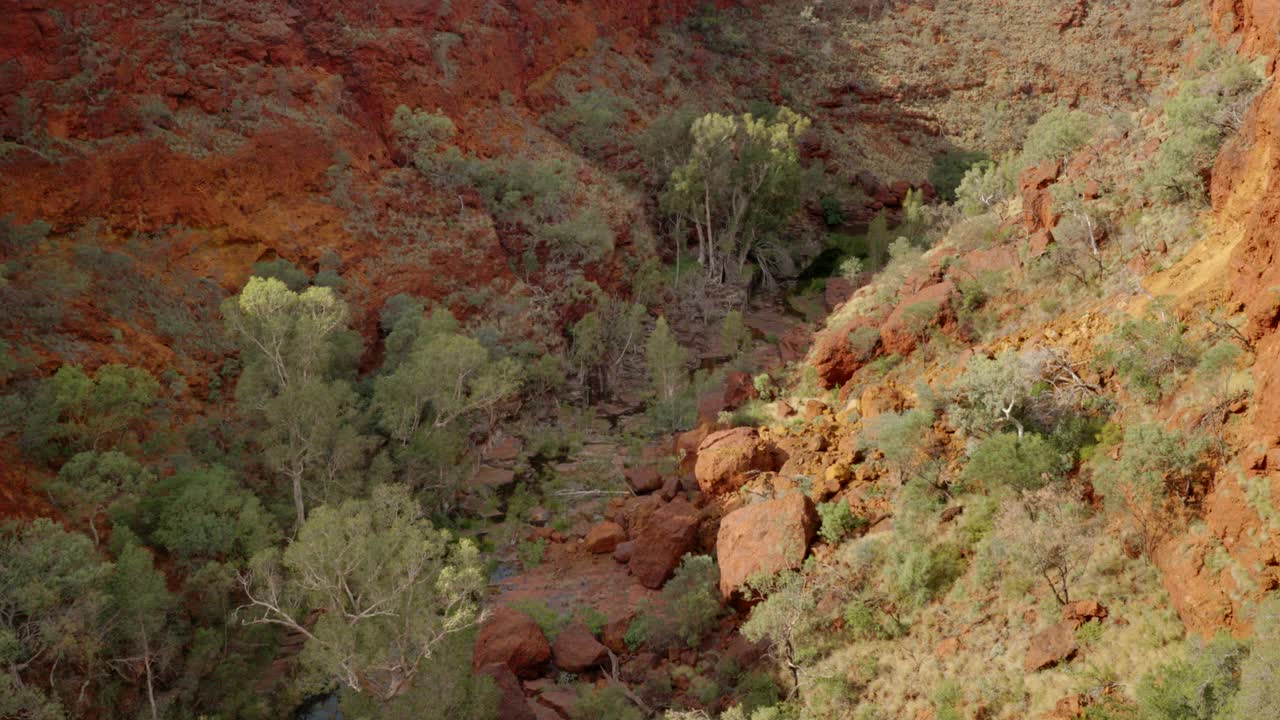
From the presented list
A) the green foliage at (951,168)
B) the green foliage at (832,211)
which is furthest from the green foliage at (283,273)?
the green foliage at (951,168)

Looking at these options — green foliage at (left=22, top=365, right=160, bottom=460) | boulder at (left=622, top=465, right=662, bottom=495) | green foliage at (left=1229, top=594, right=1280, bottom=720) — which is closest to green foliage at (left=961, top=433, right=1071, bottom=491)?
green foliage at (left=1229, top=594, right=1280, bottom=720)

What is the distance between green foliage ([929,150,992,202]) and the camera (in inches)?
2088

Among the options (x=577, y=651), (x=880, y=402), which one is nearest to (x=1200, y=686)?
(x=880, y=402)

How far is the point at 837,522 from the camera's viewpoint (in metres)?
16.8

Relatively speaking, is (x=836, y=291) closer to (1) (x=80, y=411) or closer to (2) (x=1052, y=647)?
(2) (x=1052, y=647)

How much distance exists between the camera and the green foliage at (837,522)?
16.8 m

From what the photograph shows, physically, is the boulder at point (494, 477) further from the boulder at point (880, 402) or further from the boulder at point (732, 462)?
the boulder at point (880, 402)

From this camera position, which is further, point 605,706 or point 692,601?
point 692,601

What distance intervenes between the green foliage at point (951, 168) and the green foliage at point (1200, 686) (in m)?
44.7

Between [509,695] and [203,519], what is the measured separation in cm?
770

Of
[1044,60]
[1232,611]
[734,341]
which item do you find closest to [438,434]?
[734,341]

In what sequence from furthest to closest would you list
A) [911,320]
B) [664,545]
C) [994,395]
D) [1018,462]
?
[911,320] → [664,545] → [994,395] → [1018,462]

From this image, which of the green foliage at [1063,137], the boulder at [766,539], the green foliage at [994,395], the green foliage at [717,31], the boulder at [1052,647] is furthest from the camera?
the green foliage at [717,31]

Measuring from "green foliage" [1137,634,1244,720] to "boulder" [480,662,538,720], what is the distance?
10.3 metres
